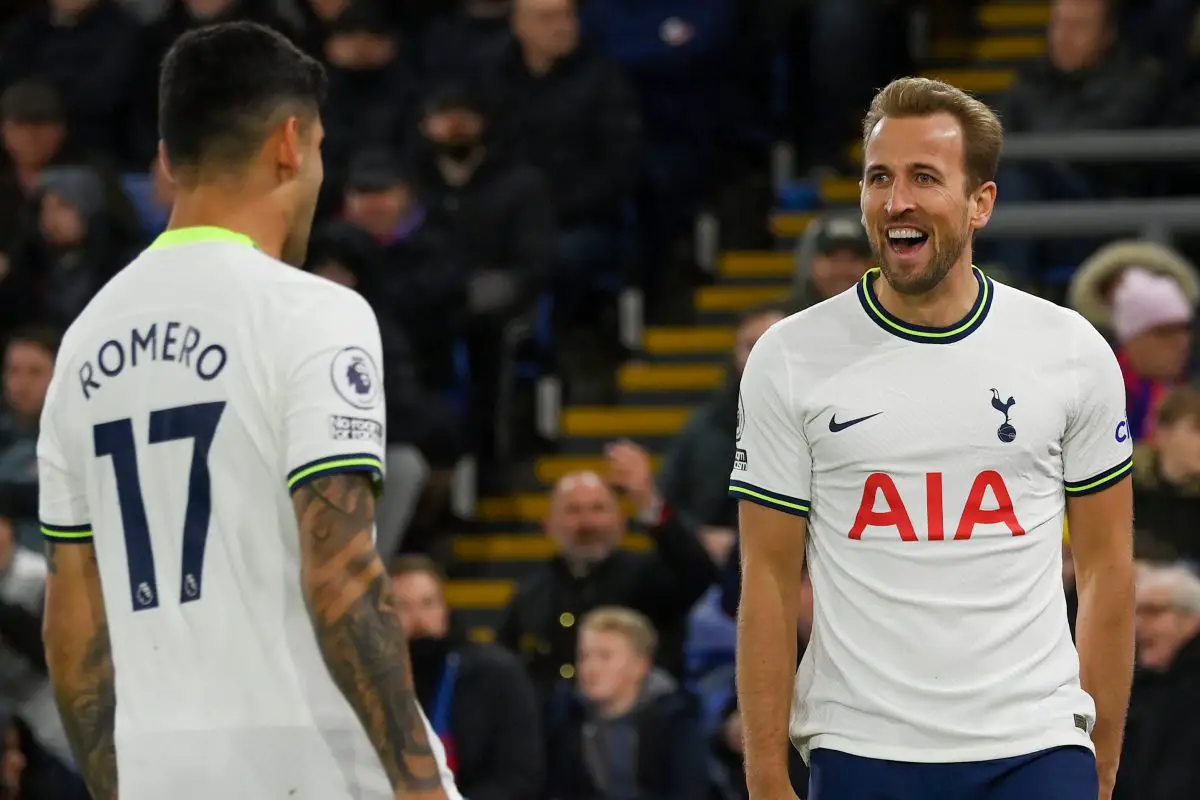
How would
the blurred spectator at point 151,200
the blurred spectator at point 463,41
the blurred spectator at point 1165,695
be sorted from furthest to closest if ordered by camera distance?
the blurred spectator at point 463,41, the blurred spectator at point 151,200, the blurred spectator at point 1165,695

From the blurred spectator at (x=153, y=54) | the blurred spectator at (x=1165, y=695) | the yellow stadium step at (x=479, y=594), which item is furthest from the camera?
the blurred spectator at (x=153, y=54)

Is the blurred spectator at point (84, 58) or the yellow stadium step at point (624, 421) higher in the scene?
the blurred spectator at point (84, 58)

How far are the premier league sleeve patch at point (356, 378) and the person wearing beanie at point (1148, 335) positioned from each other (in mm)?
4898

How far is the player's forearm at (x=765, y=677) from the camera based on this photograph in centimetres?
411

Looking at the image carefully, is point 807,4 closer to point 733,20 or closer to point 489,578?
point 733,20

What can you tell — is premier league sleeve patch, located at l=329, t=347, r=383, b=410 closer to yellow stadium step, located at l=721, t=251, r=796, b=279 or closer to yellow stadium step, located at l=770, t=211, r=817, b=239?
yellow stadium step, located at l=721, t=251, r=796, b=279

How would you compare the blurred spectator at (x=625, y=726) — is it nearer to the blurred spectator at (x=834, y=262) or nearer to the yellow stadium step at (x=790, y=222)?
the blurred spectator at (x=834, y=262)

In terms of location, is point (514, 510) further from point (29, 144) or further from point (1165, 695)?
point (1165, 695)

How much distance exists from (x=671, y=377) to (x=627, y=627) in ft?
9.92

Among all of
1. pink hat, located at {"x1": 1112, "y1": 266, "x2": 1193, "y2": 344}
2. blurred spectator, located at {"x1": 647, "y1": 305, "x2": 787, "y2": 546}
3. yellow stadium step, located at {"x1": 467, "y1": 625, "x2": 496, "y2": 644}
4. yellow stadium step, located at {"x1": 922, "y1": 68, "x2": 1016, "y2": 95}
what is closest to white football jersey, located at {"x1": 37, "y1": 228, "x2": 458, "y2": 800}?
blurred spectator, located at {"x1": 647, "y1": 305, "x2": 787, "y2": 546}

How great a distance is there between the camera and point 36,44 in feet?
39.9

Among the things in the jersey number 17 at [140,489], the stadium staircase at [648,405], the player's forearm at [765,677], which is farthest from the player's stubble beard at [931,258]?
the stadium staircase at [648,405]

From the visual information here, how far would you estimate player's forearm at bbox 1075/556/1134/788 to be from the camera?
4219 millimetres

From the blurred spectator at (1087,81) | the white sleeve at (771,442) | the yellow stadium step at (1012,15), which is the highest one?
the yellow stadium step at (1012,15)
